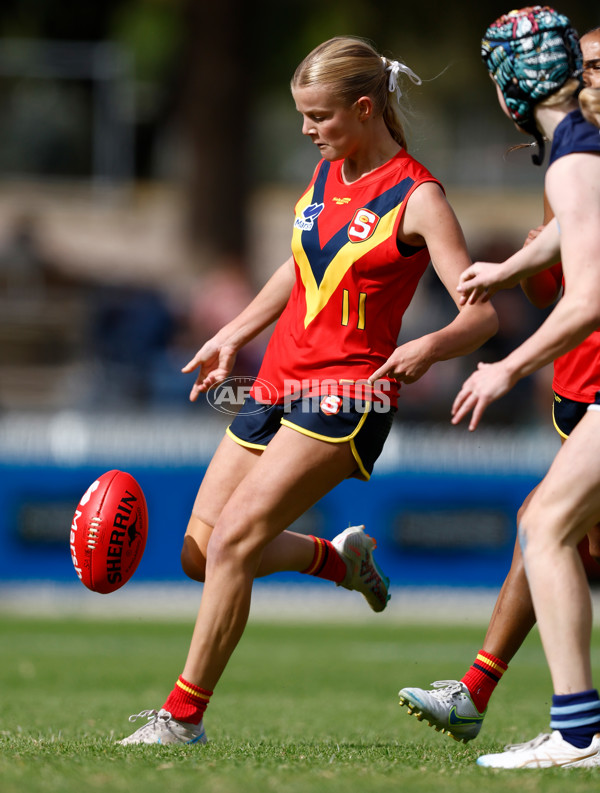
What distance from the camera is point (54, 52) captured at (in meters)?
20.3

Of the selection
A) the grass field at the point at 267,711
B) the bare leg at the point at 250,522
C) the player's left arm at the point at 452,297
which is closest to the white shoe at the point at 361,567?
the grass field at the point at 267,711

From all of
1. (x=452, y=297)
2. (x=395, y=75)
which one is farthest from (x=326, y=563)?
(x=395, y=75)

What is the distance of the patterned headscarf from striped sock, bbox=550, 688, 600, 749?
1.82m

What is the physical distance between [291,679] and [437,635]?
2374 millimetres

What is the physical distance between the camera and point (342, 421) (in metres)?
4.81

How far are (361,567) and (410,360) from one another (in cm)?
142

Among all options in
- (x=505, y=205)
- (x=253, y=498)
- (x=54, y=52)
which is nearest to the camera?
(x=253, y=498)

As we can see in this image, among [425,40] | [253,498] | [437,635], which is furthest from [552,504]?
[425,40]

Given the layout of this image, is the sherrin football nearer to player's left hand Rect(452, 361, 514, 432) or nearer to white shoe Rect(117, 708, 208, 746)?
white shoe Rect(117, 708, 208, 746)

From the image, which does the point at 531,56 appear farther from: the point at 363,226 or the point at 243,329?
the point at 243,329

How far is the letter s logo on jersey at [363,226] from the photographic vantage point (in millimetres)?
4848

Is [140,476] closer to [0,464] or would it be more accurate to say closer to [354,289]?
[0,464]

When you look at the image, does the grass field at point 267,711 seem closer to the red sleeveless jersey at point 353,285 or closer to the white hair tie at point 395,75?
the red sleeveless jersey at point 353,285

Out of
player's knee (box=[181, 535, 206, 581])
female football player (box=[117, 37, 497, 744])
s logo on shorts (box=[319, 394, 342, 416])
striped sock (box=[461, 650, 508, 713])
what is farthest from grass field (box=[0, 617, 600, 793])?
s logo on shorts (box=[319, 394, 342, 416])
